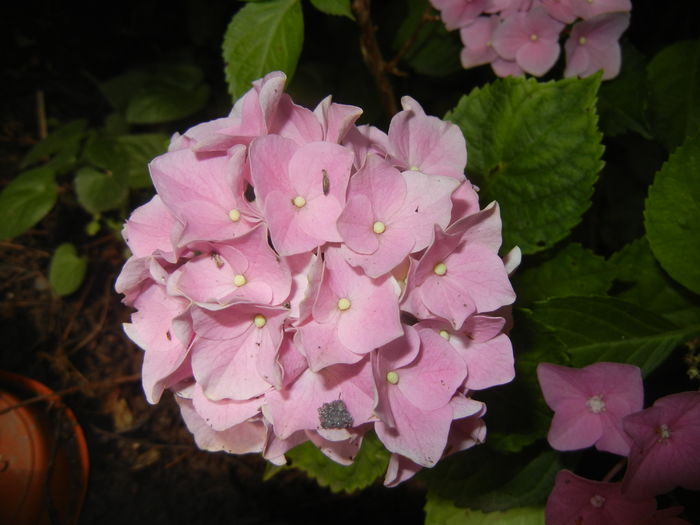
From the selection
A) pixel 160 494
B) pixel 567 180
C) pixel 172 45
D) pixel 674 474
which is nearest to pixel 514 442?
pixel 674 474

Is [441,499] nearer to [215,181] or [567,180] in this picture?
[567,180]

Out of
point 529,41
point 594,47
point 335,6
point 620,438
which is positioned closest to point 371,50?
point 335,6

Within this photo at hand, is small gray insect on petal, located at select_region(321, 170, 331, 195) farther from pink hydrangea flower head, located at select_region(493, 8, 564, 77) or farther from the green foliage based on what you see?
the green foliage

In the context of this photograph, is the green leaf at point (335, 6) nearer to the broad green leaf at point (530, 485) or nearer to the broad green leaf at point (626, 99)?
the broad green leaf at point (626, 99)

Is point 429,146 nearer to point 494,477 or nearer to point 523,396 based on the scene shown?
point 523,396

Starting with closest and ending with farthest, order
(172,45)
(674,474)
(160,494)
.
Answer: (674,474), (160,494), (172,45)

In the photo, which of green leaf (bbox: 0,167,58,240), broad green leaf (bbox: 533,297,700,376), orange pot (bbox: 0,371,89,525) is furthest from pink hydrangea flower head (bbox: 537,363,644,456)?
green leaf (bbox: 0,167,58,240)

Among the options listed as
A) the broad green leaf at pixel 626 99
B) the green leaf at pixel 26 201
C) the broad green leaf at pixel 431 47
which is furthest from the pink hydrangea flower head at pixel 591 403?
the green leaf at pixel 26 201
